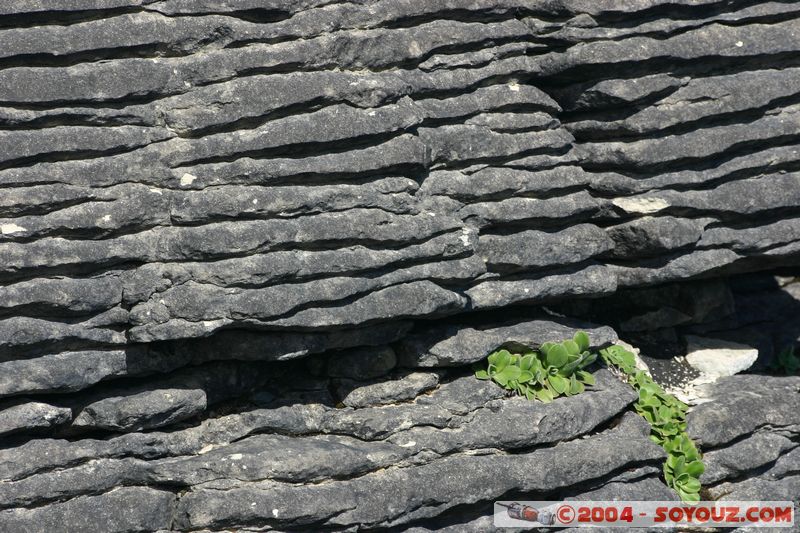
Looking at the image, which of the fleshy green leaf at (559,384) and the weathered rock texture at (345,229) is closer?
the weathered rock texture at (345,229)

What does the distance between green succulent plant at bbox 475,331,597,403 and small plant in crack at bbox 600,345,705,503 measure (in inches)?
29.4

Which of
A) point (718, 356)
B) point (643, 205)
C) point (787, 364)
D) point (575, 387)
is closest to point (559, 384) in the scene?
point (575, 387)

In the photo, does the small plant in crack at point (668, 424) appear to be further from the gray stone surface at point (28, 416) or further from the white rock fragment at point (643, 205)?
the gray stone surface at point (28, 416)

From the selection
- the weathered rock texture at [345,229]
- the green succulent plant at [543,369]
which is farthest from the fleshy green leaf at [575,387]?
the weathered rock texture at [345,229]

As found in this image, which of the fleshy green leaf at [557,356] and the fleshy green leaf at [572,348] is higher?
the fleshy green leaf at [572,348]

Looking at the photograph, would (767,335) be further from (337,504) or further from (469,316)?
(337,504)

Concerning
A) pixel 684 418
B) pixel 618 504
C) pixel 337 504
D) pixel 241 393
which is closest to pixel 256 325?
pixel 241 393

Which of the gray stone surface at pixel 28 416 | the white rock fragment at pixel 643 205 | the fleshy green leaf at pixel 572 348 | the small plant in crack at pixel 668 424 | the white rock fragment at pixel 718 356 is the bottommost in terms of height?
the gray stone surface at pixel 28 416

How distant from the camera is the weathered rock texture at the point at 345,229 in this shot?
26.0ft

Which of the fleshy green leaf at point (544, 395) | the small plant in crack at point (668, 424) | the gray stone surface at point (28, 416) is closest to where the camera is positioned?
the gray stone surface at point (28, 416)

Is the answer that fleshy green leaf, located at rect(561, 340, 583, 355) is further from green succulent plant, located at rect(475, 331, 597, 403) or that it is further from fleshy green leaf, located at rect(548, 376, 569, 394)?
fleshy green leaf, located at rect(548, 376, 569, 394)

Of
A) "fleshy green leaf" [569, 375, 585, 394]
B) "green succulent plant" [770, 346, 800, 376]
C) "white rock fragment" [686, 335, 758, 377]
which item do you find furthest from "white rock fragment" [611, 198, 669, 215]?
"green succulent plant" [770, 346, 800, 376]

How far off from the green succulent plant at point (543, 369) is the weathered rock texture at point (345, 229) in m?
0.19

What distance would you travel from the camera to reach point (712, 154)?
10.0 m
